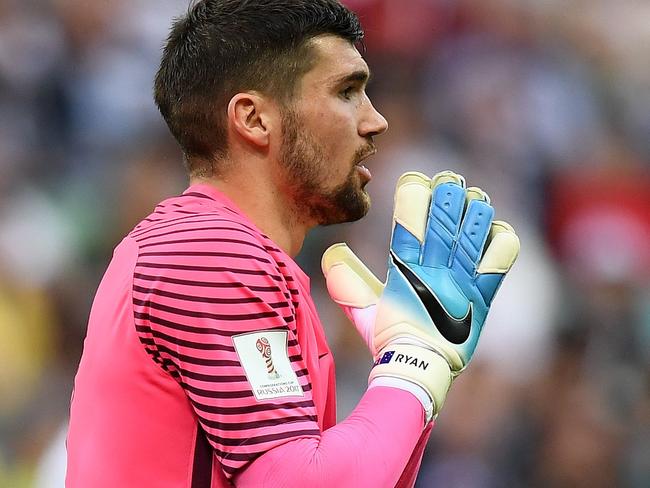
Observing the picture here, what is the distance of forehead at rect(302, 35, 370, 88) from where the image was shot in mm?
2070

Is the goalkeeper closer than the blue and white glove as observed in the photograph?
Yes

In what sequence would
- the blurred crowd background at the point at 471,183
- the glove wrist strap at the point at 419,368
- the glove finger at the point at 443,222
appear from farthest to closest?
the blurred crowd background at the point at 471,183
the glove finger at the point at 443,222
the glove wrist strap at the point at 419,368

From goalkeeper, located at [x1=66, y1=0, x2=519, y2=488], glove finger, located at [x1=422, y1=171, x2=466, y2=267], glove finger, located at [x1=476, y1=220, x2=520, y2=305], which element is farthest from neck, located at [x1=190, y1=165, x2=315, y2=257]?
glove finger, located at [x1=476, y1=220, x2=520, y2=305]

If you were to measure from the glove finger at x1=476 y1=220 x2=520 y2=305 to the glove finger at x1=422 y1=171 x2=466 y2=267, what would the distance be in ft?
0.25

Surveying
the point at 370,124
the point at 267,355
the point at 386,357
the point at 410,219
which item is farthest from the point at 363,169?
the point at 267,355

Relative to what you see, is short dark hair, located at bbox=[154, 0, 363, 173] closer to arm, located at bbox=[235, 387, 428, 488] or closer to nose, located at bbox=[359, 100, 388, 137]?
nose, located at bbox=[359, 100, 388, 137]

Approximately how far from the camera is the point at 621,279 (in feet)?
14.2

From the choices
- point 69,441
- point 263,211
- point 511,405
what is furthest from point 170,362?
point 511,405

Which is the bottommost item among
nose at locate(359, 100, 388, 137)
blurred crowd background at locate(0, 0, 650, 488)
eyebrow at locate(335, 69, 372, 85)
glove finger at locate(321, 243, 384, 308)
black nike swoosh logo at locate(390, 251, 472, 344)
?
blurred crowd background at locate(0, 0, 650, 488)

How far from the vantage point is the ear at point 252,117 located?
2027 millimetres

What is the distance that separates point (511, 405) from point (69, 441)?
2.58m

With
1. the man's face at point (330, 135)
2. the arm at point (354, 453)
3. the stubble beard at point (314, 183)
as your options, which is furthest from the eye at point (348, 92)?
the arm at point (354, 453)

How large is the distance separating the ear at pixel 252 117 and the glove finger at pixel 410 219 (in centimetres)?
29

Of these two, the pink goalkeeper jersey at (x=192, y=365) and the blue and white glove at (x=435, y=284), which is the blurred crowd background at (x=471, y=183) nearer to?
the blue and white glove at (x=435, y=284)
